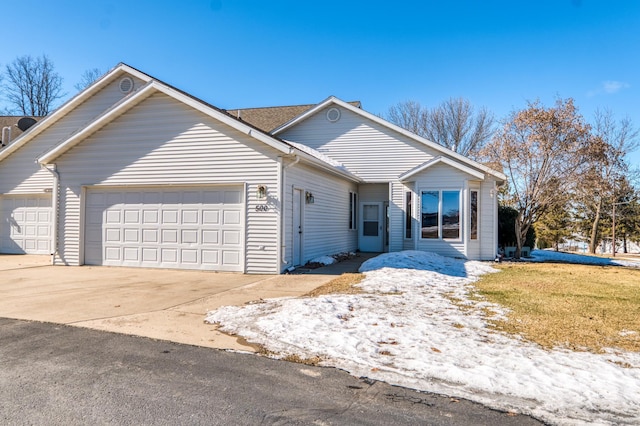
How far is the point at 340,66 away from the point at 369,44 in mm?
4463

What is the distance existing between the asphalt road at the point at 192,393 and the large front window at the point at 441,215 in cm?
1180

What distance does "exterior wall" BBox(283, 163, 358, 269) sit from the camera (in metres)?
11.3

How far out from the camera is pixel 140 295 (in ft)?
25.6

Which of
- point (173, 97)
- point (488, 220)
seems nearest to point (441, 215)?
point (488, 220)

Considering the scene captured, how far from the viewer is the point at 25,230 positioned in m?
16.4

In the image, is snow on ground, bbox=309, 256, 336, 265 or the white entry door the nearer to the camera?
snow on ground, bbox=309, 256, 336, 265

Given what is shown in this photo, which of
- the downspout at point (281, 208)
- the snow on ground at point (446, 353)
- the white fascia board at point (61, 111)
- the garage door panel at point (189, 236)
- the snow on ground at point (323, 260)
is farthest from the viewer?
the white fascia board at point (61, 111)

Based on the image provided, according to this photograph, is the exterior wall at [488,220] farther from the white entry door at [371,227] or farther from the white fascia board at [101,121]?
the white fascia board at [101,121]

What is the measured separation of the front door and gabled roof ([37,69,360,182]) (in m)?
1.09

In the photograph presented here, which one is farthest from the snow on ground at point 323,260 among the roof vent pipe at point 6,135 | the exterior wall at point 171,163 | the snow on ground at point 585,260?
the roof vent pipe at point 6,135

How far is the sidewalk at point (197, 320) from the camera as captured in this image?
5.00 metres

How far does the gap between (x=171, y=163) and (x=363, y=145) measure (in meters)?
8.30

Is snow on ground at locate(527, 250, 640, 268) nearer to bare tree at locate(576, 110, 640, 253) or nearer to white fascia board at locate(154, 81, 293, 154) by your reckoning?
bare tree at locate(576, 110, 640, 253)

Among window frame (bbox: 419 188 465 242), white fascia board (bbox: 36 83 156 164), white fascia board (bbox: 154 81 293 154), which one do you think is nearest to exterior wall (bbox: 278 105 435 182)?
window frame (bbox: 419 188 465 242)
